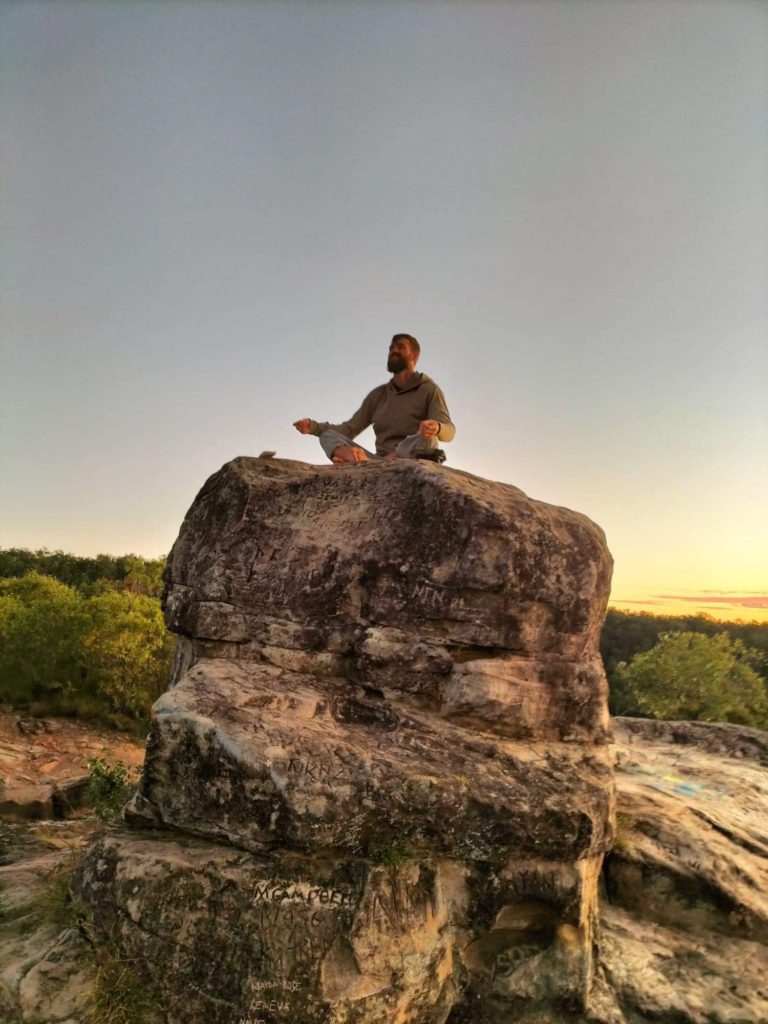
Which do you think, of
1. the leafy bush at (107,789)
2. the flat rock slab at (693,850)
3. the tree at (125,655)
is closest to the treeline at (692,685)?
the flat rock slab at (693,850)

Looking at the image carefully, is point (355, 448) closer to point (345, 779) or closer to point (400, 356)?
point (400, 356)

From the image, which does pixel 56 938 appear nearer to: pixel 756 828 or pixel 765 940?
pixel 765 940

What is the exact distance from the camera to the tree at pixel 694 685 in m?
19.0

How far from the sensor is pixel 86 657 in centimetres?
1908

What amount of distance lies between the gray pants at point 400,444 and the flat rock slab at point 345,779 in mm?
2581

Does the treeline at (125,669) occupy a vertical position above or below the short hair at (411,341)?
below

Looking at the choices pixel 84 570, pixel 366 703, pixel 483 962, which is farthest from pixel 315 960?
pixel 84 570

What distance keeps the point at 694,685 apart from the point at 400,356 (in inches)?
651

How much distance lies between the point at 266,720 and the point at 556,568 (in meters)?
2.65

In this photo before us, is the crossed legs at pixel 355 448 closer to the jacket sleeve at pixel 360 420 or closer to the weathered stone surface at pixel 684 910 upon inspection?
the jacket sleeve at pixel 360 420

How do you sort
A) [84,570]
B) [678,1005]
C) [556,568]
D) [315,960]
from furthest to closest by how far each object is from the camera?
[84,570], [556,568], [678,1005], [315,960]

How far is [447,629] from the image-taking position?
17.2 ft

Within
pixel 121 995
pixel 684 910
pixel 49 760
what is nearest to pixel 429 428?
pixel 684 910

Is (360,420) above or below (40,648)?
above
